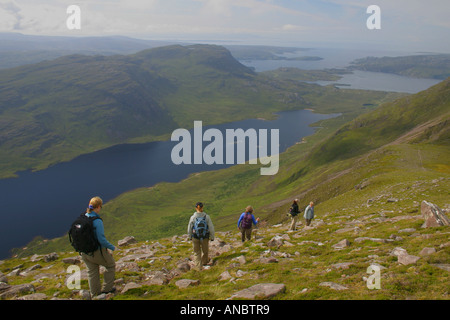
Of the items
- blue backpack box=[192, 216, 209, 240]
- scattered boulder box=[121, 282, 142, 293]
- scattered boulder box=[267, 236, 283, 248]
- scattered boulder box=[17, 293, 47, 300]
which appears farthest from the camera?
scattered boulder box=[267, 236, 283, 248]

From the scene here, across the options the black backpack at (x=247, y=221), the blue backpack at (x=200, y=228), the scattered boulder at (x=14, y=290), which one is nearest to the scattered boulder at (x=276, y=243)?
the black backpack at (x=247, y=221)

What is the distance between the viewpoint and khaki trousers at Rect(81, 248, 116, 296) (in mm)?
13227

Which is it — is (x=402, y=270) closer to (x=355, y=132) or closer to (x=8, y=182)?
(x=355, y=132)

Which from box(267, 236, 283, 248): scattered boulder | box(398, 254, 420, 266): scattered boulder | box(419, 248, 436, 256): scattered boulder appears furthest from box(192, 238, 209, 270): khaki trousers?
box(419, 248, 436, 256): scattered boulder

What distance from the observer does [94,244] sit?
502 inches

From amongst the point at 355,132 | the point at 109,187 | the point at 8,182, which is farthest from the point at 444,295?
the point at 8,182

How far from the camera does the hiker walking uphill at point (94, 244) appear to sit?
41.0 feet

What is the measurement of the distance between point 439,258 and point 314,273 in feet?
18.9

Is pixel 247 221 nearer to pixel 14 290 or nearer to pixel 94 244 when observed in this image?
pixel 94 244

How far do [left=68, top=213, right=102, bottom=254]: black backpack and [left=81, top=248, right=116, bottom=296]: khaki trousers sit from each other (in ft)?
2.23

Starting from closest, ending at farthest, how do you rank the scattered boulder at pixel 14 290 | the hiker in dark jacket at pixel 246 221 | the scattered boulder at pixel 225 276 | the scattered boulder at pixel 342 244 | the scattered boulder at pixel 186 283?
the scattered boulder at pixel 186 283
the scattered boulder at pixel 14 290
the scattered boulder at pixel 225 276
the scattered boulder at pixel 342 244
the hiker in dark jacket at pixel 246 221

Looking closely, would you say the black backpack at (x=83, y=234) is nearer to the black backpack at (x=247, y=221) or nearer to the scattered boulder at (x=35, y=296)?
the scattered boulder at (x=35, y=296)

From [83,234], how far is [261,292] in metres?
8.55

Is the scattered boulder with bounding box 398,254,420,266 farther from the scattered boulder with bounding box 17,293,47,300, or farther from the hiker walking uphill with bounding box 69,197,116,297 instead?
the scattered boulder with bounding box 17,293,47,300
